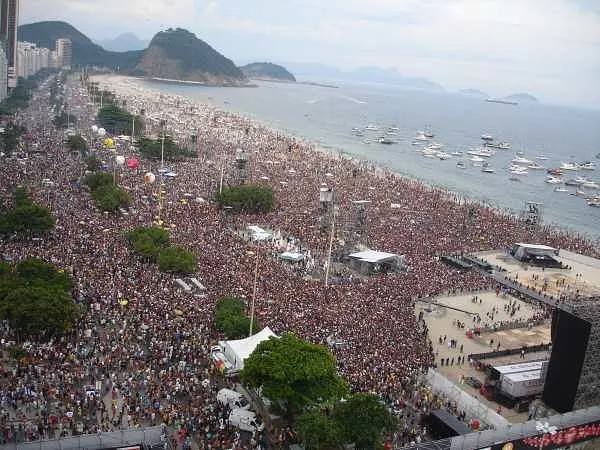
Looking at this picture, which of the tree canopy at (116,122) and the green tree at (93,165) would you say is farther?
the tree canopy at (116,122)

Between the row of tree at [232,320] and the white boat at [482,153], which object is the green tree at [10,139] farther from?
the white boat at [482,153]

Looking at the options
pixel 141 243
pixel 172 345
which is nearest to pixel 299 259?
pixel 141 243

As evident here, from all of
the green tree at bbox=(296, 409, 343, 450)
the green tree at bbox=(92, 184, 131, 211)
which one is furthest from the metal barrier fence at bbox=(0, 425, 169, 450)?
the green tree at bbox=(92, 184, 131, 211)

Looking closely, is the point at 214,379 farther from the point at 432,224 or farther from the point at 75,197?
the point at 432,224

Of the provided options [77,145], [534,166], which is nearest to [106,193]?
[77,145]

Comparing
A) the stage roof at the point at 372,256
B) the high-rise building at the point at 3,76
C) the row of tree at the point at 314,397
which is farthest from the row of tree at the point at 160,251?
the high-rise building at the point at 3,76
